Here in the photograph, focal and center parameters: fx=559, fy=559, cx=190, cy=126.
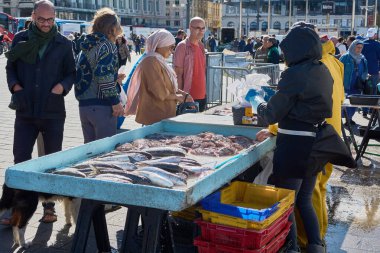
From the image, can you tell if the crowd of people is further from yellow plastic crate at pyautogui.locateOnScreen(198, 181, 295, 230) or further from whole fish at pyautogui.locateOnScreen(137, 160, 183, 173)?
whole fish at pyautogui.locateOnScreen(137, 160, 183, 173)

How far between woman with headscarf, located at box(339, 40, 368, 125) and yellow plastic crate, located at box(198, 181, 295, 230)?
27.0ft

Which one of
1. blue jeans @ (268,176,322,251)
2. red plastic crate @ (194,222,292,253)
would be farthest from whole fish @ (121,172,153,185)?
blue jeans @ (268,176,322,251)

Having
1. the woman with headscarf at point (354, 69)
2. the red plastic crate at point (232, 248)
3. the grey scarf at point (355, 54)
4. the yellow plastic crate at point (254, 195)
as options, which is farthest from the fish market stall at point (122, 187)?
the grey scarf at point (355, 54)

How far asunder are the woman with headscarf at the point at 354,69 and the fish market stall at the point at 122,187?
774 centimetres

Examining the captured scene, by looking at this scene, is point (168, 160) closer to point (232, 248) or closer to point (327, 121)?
point (232, 248)

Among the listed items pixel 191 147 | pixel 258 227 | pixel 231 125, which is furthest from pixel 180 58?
pixel 258 227

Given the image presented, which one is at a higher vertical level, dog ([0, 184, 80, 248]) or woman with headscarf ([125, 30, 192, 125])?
woman with headscarf ([125, 30, 192, 125])

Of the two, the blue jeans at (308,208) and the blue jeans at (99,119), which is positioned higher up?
the blue jeans at (99,119)

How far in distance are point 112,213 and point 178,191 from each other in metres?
2.85

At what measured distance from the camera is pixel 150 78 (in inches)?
232

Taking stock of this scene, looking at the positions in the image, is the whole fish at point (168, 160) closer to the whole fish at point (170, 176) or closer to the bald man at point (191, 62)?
the whole fish at point (170, 176)

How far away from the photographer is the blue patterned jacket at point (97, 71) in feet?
17.1

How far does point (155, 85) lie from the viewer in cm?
591

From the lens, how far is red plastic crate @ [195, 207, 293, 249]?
11.6ft
